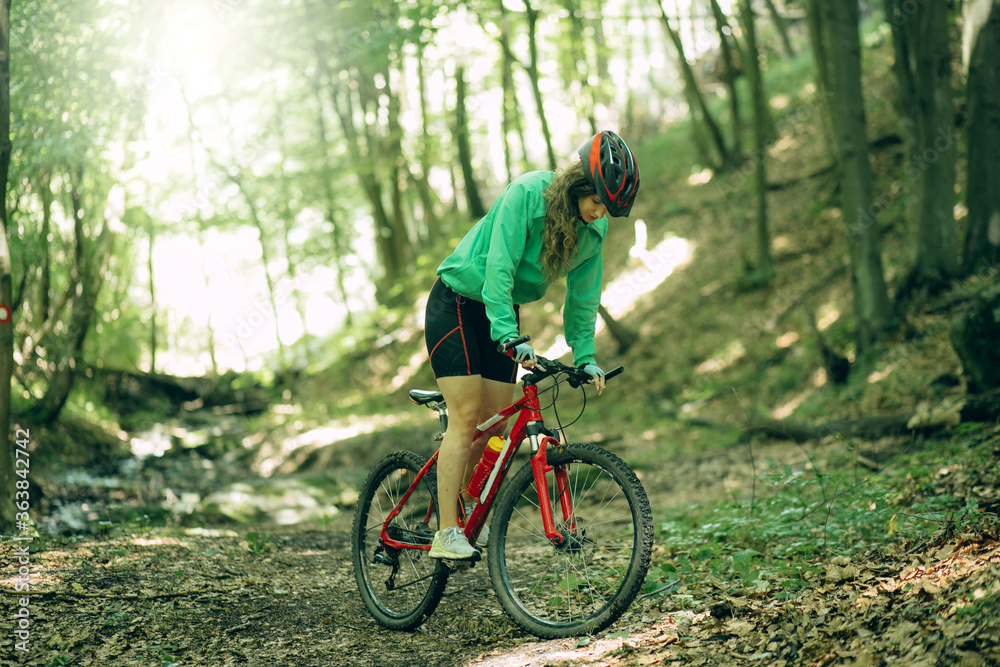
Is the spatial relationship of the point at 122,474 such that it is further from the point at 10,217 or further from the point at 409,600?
the point at 409,600

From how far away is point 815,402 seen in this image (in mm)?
8398

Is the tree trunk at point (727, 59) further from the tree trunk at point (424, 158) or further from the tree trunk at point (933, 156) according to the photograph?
the tree trunk at point (424, 158)

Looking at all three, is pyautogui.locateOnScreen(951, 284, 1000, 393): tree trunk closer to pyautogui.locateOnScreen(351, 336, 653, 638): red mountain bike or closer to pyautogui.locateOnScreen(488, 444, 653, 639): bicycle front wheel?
pyautogui.locateOnScreen(351, 336, 653, 638): red mountain bike

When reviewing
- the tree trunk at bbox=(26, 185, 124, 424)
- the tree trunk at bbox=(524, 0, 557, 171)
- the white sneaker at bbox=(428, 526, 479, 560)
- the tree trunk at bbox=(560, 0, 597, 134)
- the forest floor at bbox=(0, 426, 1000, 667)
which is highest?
the tree trunk at bbox=(560, 0, 597, 134)

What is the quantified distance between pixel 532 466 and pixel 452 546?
584 mm

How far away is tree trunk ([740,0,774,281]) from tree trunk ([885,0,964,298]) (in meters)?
2.90

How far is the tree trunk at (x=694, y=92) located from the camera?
13.7m

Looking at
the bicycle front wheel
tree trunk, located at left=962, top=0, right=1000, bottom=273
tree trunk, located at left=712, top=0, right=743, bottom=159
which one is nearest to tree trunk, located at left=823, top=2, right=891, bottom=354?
tree trunk, located at left=962, top=0, right=1000, bottom=273

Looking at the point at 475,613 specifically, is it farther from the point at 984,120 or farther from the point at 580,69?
the point at 580,69

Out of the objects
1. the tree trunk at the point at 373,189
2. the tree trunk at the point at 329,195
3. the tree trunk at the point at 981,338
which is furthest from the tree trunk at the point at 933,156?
the tree trunk at the point at 329,195

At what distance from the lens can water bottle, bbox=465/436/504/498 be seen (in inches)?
138

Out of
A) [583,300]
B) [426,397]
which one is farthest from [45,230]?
[583,300]

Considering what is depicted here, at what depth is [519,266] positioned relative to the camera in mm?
3488

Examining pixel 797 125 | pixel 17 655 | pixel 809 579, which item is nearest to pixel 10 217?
pixel 17 655
